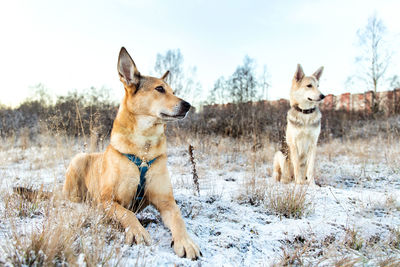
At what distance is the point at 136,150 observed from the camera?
2.42 meters

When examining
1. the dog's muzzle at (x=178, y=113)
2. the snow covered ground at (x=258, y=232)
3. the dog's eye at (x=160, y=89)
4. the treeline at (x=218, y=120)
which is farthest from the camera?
the treeline at (x=218, y=120)

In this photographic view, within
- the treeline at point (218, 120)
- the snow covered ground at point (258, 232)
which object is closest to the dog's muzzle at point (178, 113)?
the snow covered ground at point (258, 232)

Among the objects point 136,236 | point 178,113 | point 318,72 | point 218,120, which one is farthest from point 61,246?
point 218,120

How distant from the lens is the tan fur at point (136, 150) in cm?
229

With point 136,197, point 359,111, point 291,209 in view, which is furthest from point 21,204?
point 359,111

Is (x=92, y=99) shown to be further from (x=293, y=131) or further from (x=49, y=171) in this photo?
(x=293, y=131)

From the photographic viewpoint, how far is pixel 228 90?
63.9 ft

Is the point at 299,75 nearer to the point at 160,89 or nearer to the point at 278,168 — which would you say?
the point at 278,168

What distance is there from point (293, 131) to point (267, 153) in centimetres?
257

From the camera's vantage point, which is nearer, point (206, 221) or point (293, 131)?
point (206, 221)

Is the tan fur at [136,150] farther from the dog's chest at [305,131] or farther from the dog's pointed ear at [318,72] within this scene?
the dog's pointed ear at [318,72]

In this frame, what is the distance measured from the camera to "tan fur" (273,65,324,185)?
485 cm

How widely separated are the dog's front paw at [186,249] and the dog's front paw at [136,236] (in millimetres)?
217

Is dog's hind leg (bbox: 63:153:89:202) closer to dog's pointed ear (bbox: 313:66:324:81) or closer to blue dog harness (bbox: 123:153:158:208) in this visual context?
blue dog harness (bbox: 123:153:158:208)
